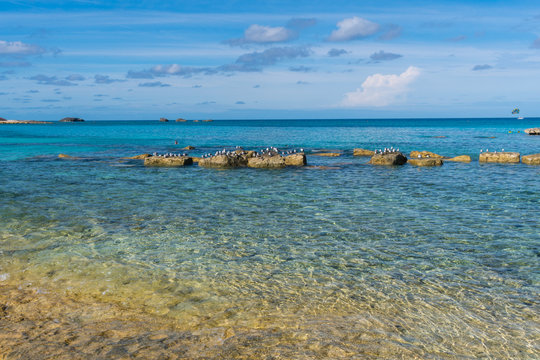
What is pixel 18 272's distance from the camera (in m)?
10.4

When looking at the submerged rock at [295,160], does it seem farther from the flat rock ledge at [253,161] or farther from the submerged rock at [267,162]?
the submerged rock at [267,162]

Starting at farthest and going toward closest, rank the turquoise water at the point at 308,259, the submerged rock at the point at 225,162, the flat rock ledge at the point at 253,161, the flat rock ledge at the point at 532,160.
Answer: the flat rock ledge at the point at 532,160 < the submerged rock at the point at 225,162 < the flat rock ledge at the point at 253,161 < the turquoise water at the point at 308,259

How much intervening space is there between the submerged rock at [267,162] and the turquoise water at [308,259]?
34.7 feet

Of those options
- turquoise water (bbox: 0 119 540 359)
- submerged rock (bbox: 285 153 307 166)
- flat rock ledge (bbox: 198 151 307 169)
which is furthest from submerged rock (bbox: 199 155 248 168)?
turquoise water (bbox: 0 119 540 359)

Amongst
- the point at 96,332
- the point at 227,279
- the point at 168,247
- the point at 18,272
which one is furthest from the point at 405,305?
the point at 18,272

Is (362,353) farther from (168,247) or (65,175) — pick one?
(65,175)

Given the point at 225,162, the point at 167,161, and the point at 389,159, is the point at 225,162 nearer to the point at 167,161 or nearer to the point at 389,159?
the point at 167,161

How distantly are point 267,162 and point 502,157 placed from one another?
22012mm

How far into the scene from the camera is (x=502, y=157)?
3725 centimetres

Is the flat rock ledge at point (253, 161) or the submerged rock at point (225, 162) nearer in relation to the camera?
the flat rock ledge at point (253, 161)

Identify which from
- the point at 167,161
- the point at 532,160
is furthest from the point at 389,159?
the point at 167,161

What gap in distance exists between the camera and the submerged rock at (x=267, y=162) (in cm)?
3341

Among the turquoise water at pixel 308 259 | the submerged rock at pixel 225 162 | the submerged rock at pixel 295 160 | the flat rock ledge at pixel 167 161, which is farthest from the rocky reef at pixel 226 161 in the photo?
the turquoise water at pixel 308 259

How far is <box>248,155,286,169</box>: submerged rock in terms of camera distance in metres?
33.4
